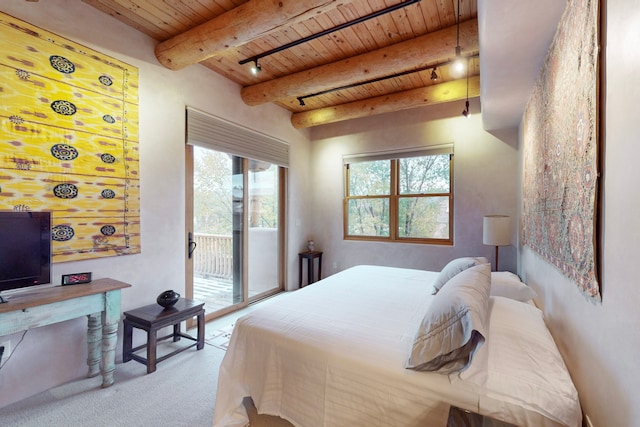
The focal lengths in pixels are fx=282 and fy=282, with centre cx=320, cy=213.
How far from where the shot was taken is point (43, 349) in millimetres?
Result: 2074

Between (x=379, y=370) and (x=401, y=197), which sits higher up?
(x=401, y=197)

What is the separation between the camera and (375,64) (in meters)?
2.96

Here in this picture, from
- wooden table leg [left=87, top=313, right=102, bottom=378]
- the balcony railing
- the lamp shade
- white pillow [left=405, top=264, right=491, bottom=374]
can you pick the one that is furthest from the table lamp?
wooden table leg [left=87, top=313, right=102, bottom=378]

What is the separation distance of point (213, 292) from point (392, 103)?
3532 mm

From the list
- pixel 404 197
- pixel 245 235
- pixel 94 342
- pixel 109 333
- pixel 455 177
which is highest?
pixel 455 177

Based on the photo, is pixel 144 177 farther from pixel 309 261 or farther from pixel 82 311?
pixel 309 261

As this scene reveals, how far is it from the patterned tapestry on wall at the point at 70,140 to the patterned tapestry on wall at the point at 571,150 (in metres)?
3.13

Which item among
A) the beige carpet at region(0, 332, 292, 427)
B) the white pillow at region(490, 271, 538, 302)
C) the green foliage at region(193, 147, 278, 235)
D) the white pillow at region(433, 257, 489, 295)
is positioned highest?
the green foliage at region(193, 147, 278, 235)

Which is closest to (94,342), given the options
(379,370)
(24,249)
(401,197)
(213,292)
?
(24,249)

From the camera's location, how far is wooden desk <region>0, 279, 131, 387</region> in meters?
1.69

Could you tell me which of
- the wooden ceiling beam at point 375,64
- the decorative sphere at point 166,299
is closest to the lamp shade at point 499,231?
the wooden ceiling beam at point 375,64

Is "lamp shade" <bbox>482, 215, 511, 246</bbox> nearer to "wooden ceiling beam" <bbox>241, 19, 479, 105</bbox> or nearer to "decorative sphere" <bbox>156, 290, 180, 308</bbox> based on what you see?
"wooden ceiling beam" <bbox>241, 19, 479, 105</bbox>

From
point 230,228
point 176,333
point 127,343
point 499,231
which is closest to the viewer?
point 127,343

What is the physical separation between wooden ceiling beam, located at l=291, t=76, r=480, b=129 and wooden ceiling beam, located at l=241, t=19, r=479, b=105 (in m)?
0.57
